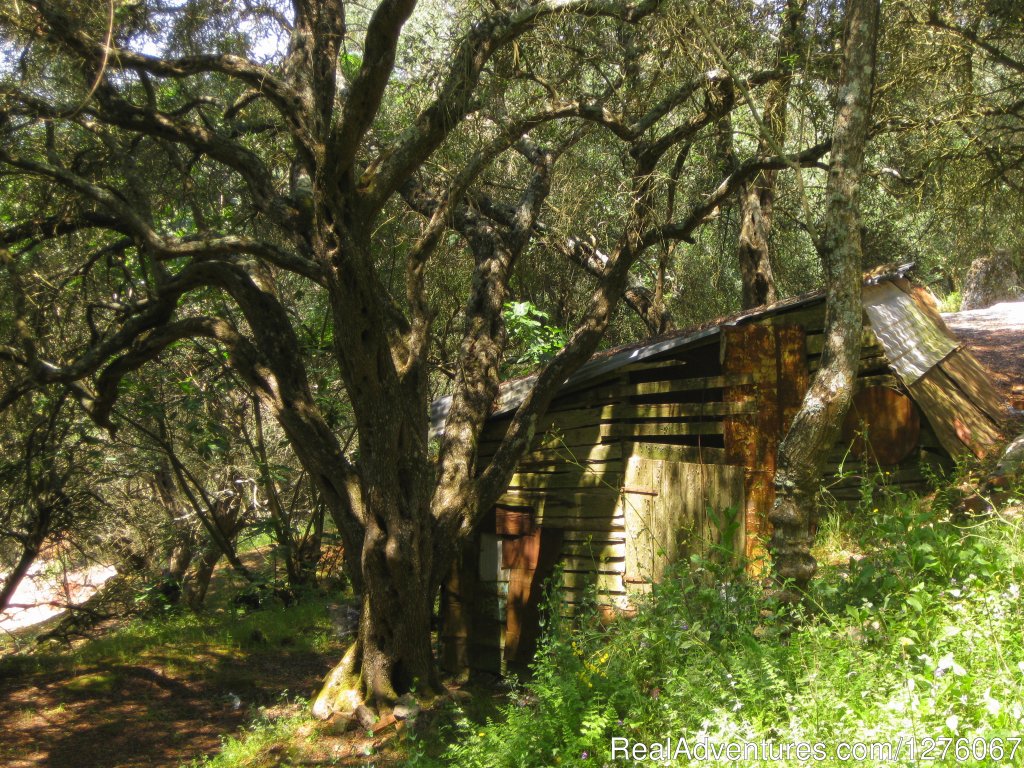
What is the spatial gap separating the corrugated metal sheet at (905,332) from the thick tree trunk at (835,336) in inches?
127

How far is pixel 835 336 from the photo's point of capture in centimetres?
522

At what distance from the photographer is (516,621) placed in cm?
820

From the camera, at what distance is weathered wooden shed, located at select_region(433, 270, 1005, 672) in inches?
295

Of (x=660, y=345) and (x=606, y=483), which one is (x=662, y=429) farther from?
(x=606, y=483)

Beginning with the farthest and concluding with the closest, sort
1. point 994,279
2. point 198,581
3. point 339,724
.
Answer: point 994,279 → point 198,581 → point 339,724

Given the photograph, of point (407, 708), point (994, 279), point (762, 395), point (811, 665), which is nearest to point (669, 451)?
point (762, 395)

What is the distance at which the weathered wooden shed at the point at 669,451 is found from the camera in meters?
7.50

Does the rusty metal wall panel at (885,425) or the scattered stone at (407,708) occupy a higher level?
the rusty metal wall panel at (885,425)

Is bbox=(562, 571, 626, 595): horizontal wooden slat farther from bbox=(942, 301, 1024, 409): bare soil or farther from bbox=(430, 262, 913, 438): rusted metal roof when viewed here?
bbox=(942, 301, 1024, 409): bare soil

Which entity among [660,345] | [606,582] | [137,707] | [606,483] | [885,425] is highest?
[660,345]

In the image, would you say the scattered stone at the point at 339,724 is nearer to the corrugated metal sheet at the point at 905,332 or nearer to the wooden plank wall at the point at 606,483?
the wooden plank wall at the point at 606,483

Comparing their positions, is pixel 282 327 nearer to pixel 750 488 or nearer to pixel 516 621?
pixel 516 621

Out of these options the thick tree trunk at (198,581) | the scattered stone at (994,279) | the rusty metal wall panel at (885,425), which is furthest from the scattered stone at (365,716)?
the scattered stone at (994,279)

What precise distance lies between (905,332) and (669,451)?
3247mm
